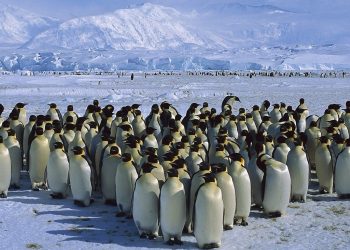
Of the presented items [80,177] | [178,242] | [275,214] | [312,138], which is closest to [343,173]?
[275,214]

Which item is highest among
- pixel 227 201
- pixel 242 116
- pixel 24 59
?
pixel 24 59

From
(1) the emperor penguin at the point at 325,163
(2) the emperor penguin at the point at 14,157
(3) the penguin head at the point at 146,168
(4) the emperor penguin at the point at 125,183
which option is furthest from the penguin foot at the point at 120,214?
(1) the emperor penguin at the point at 325,163

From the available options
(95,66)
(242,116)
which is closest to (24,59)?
(95,66)

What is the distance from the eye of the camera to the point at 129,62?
110 metres

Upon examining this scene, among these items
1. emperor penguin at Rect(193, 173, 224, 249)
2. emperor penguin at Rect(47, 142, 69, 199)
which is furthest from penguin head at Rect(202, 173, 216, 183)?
emperor penguin at Rect(47, 142, 69, 199)

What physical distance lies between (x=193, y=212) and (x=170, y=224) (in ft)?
0.94

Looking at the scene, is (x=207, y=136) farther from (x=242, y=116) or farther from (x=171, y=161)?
(x=171, y=161)

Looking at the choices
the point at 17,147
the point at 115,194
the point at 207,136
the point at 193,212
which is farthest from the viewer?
the point at 207,136

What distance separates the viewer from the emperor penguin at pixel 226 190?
5922 millimetres

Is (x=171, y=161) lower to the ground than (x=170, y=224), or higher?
higher

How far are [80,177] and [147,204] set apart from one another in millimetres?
1499

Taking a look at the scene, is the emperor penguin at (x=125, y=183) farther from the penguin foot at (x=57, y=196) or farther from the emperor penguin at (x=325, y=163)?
the emperor penguin at (x=325, y=163)

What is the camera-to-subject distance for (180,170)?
609cm

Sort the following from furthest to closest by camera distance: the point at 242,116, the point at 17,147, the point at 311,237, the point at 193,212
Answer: the point at 242,116, the point at 17,147, the point at 311,237, the point at 193,212
